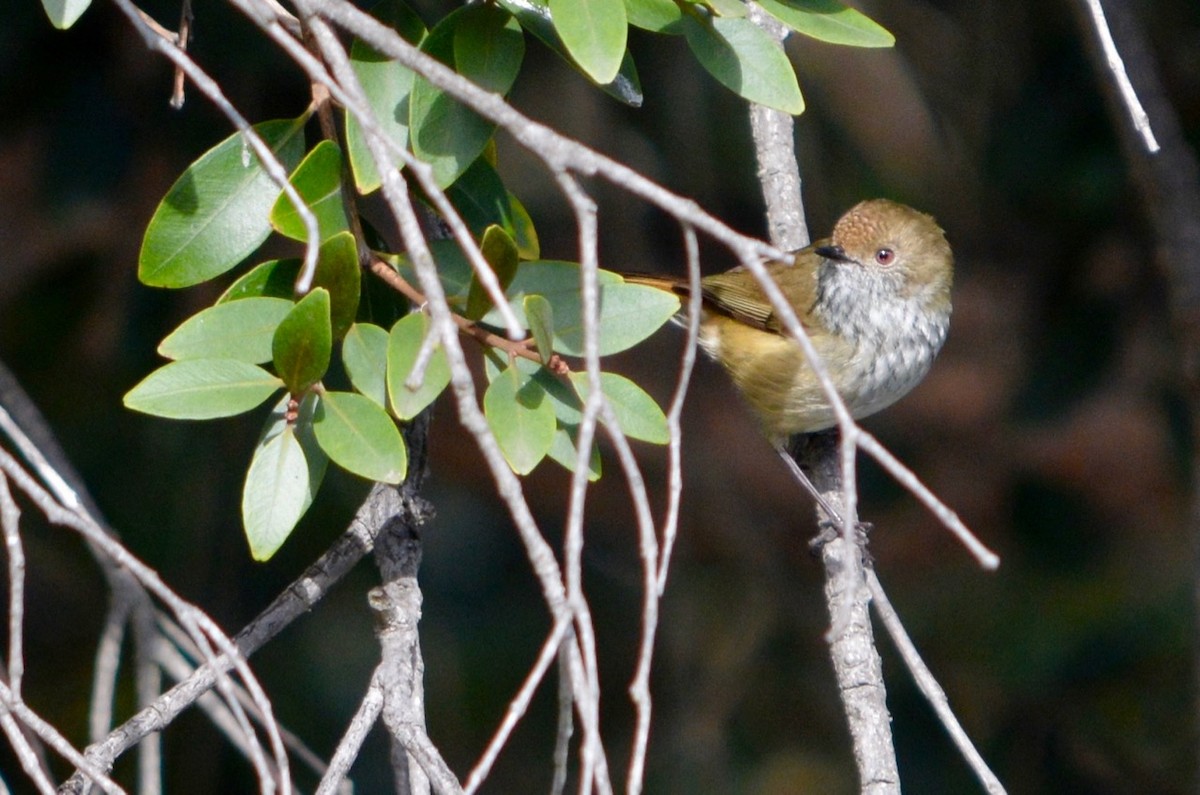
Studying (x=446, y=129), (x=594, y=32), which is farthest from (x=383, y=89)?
(x=594, y=32)

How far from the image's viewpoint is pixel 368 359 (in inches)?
78.2

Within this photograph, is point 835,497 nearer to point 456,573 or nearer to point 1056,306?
point 1056,306

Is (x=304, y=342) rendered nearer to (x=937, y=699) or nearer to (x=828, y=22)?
(x=828, y=22)

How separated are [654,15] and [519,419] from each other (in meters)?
0.61

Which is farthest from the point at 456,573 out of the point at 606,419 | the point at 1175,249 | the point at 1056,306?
the point at 606,419

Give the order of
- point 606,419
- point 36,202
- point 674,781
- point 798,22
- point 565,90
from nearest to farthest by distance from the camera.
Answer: point 606,419, point 798,22, point 36,202, point 565,90, point 674,781

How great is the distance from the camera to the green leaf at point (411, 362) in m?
1.82

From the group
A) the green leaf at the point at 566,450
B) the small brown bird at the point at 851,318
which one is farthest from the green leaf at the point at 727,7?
the small brown bird at the point at 851,318

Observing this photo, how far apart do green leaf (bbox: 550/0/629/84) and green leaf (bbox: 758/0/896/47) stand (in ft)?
1.10

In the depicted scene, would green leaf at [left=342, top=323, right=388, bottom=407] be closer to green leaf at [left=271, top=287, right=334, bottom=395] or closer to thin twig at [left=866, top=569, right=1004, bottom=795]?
green leaf at [left=271, top=287, right=334, bottom=395]

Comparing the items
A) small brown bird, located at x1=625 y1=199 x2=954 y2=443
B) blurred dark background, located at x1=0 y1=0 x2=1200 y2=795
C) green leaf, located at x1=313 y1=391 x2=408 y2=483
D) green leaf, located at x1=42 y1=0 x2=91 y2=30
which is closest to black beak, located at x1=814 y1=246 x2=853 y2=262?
small brown bird, located at x1=625 y1=199 x2=954 y2=443

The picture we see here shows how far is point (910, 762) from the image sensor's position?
483cm

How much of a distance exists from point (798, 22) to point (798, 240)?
161cm

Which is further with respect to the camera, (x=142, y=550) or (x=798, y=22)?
(x=142, y=550)
